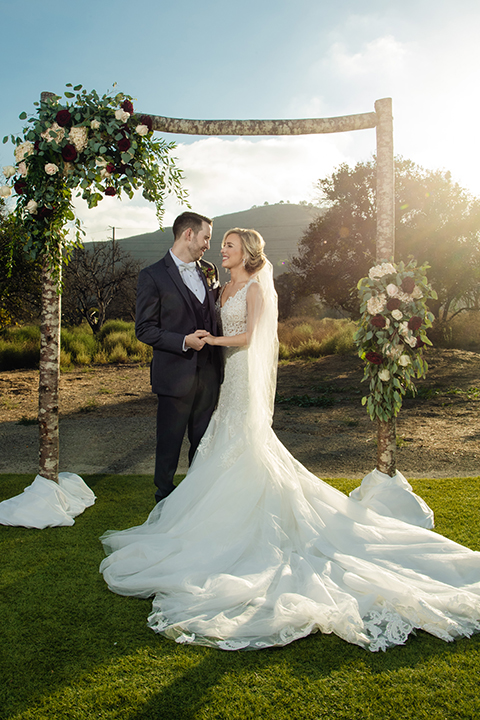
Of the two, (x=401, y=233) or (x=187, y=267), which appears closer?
(x=187, y=267)

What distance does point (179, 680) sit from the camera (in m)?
2.28

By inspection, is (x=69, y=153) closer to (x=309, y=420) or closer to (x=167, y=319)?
(x=167, y=319)

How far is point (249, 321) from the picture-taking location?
12.5 ft

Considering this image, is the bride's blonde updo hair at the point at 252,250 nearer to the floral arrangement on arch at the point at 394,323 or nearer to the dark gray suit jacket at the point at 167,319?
the dark gray suit jacket at the point at 167,319

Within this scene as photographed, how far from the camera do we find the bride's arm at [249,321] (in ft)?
12.4

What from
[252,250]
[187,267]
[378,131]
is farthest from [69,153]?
[378,131]

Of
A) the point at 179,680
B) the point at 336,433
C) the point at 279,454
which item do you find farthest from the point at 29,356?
the point at 179,680

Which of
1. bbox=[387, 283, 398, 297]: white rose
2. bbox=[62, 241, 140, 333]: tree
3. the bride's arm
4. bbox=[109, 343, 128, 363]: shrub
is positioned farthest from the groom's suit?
bbox=[62, 241, 140, 333]: tree

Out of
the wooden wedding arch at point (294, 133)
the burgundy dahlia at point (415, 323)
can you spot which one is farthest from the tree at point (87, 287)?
the burgundy dahlia at point (415, 323)

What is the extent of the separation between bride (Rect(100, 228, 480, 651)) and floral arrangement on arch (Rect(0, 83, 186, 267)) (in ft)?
4.05

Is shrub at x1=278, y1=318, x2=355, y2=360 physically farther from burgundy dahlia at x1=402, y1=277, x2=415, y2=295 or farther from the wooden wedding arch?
burgundy dahlia at x1=402, y1=277, x2=415, y2=295

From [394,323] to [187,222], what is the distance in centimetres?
195

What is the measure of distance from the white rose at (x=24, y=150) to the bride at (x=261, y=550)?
181 cm

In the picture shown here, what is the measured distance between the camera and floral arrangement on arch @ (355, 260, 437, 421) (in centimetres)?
411
